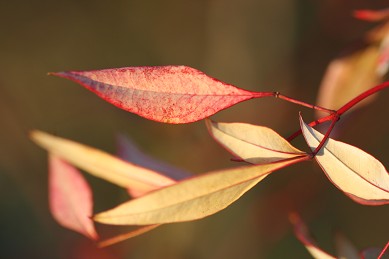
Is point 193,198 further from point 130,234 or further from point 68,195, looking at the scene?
point 68,195

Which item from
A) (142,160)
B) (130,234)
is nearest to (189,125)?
(142,160)

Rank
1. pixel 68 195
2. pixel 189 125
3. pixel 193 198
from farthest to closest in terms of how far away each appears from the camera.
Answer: pixel 189 125
pixel 68 195
pixel 193 198

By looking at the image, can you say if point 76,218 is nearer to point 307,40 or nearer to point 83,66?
point 307,40

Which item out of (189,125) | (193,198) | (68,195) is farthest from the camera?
(189,125)

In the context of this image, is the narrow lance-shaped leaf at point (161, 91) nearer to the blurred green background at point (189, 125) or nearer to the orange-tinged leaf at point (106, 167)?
the orange-tinged leaf at point (106, 167)

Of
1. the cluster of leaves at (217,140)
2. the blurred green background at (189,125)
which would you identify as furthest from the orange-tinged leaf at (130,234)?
the blurred green background at (189,125)

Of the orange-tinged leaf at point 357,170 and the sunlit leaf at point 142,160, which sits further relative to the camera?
the sunlit leaf at point 142,160

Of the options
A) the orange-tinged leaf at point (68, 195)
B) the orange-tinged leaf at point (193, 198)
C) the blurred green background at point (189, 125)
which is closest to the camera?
the orange-tinged leaf at point (193, 198)
